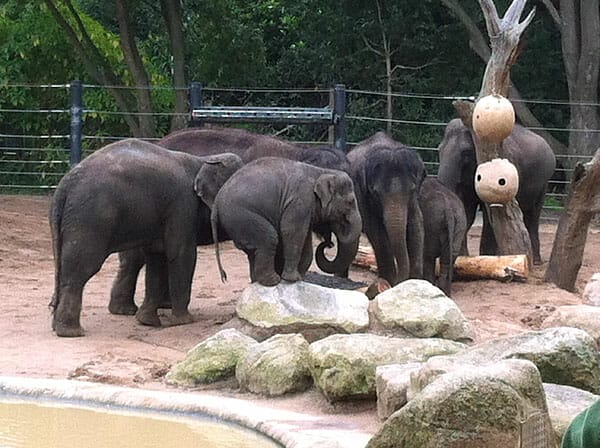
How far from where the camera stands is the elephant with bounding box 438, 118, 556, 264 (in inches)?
456

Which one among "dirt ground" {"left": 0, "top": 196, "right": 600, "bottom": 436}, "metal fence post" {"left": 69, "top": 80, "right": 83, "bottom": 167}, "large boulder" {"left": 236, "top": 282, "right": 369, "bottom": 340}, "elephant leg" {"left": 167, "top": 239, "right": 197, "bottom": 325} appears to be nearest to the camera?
"dirt ground" {"left": 0, "top": 196, "right": 600, "bottom": 436}

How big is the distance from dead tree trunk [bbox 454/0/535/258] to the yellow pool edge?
→ 5.14m

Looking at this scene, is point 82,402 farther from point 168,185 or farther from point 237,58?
point 237,58

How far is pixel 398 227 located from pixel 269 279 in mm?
1599

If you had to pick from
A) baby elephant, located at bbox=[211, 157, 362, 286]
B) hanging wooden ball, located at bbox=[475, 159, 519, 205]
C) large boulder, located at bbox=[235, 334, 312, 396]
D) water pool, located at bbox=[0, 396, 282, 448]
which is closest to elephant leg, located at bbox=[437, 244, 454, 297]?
hanging wooden ball, located at bbox=[475, 159, 519, 205]

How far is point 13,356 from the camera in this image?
733 centimetres

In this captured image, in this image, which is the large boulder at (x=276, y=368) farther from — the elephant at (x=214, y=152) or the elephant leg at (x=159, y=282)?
the elephant at (x=214, y=152)

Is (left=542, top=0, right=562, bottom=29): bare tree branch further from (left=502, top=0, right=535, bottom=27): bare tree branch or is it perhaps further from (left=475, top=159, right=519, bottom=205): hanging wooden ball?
(left=475, top=159, right=519, bottom=205): hanging wooden ball

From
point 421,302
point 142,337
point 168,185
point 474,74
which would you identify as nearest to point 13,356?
point 142,337

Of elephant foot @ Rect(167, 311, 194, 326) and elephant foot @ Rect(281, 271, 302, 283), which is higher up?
elephant foot @ Rect(281, 271, 302, 283)

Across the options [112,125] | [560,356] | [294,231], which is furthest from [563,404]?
[112,125]

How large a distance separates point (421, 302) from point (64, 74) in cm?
1252

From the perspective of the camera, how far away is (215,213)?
824 centimetres

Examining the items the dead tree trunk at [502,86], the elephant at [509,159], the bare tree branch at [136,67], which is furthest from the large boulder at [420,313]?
the bare tree branch at [136,67]
